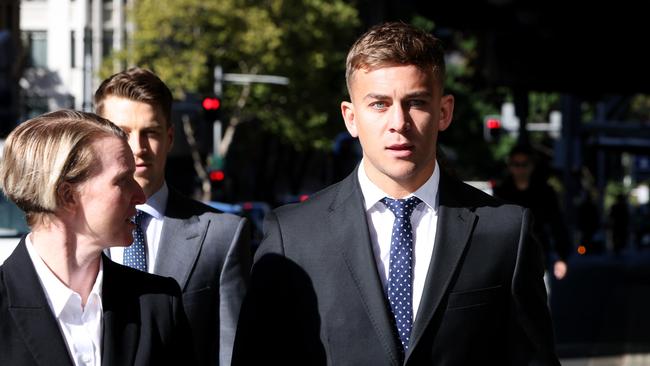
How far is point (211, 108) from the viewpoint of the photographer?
31.5m

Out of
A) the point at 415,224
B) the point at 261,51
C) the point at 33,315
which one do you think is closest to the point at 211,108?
the point at 261,51

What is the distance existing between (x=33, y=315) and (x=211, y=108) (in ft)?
91.4

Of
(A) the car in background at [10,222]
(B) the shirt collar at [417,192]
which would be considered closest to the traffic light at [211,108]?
(A) the car in background at [10,222]

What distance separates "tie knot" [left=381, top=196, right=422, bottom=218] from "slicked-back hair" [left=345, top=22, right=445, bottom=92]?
0.35 metres

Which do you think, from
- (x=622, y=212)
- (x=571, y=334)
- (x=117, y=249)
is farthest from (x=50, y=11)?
(x=117, y=249)

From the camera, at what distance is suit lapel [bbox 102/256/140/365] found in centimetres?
387

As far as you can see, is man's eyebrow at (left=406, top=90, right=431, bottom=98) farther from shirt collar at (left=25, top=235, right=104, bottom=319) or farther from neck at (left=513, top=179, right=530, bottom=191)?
neck at (left=513, top=179, right=530, bottom=191)

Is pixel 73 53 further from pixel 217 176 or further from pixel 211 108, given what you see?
pixel 211 108

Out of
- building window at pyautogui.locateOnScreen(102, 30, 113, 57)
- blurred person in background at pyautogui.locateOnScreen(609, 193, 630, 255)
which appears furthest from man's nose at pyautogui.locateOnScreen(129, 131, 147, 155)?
building window at pyautogui.locateOnScreen(102, 30, 113, 57)

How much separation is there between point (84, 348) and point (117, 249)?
4.32 feet

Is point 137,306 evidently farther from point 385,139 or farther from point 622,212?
point 622,212

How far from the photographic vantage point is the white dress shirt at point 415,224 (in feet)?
14.5

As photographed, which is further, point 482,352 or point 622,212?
point 622,212

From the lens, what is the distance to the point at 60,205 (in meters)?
3.84
